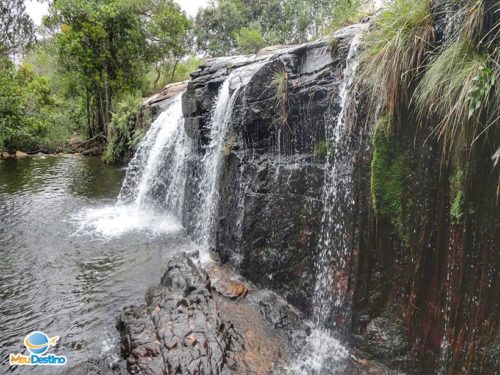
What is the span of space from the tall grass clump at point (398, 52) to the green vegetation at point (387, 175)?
222mm

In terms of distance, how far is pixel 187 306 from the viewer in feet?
11.8

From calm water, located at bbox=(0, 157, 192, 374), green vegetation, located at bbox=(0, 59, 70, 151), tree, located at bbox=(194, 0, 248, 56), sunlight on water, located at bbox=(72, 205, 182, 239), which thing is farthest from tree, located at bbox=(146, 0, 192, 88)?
sunlight on water, located at bbox=(72, 205, 182, 239)

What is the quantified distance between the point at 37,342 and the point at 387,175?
13.4 ft

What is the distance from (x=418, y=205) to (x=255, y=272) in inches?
94.5

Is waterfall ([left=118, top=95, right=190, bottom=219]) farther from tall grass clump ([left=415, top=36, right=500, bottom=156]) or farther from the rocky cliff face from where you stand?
tall grass clump ([left=415, top=36, right=500, bottom=156])

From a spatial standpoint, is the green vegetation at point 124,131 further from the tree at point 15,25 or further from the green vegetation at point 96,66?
the tree at point 15,25

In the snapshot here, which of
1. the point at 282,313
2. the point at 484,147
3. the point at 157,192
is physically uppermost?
the point at 484,147

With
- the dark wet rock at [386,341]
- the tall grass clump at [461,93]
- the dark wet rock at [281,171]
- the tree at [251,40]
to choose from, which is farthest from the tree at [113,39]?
the dark wet rock at [386,341]

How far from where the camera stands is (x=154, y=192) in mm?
8117

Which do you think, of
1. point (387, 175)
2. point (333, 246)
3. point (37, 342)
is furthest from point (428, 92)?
point (37, 342)

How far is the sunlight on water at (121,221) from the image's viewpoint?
650 cm

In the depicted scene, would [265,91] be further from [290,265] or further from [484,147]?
[484,147]

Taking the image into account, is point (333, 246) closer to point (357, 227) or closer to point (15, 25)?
point (357, 227)

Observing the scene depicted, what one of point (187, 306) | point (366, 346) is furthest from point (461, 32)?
point (187, 306)
